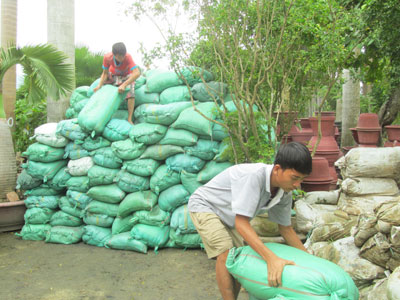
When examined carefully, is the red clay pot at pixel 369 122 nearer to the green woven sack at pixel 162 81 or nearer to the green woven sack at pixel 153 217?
the green woven sack at pixel 162 81

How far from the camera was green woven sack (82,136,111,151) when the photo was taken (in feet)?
14.8

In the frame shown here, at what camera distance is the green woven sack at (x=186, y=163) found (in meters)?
4.12

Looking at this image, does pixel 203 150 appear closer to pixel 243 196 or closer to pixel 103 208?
Answer: pixel 103 208

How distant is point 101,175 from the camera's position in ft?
14.4

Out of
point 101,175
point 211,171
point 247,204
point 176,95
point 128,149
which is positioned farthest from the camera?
point 176,95

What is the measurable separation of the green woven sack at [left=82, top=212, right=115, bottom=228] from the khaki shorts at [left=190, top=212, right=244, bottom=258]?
8.14ft

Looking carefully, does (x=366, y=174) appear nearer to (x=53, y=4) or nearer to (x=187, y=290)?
(x=187, y=290)

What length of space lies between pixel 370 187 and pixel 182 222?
6.37 ft

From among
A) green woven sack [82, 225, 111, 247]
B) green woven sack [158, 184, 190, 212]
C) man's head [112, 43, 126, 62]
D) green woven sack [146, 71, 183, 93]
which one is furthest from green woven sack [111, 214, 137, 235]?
man's head [112, 43, 126, 62]

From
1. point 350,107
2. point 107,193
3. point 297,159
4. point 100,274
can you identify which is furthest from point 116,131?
point 350,107

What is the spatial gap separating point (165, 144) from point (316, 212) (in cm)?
178

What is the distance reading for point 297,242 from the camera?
87.3 inches

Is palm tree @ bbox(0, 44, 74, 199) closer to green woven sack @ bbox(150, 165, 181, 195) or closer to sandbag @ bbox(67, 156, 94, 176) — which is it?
sandbag @ bbox(67, 156, 94, 176)

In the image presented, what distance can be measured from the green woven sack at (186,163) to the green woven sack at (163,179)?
0.23ft
